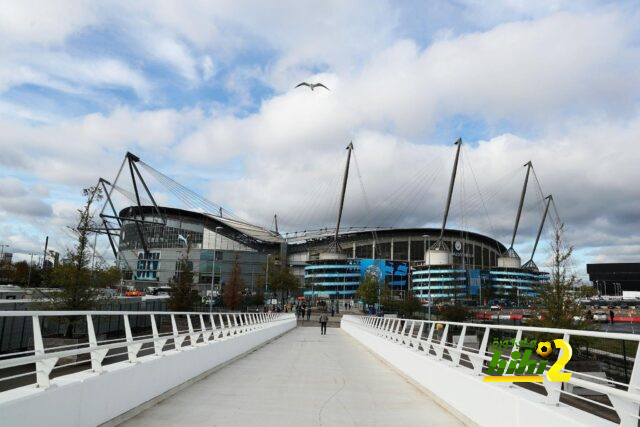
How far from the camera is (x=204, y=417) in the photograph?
8180 millimetres

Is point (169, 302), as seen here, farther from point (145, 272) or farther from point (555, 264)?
point (145, 272)

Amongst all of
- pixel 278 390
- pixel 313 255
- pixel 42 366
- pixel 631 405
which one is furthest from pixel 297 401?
pixel 313 255

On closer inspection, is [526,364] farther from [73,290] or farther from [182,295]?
[182,295]

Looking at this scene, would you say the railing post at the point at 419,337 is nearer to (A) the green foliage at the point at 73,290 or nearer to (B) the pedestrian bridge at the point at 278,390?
(B) the pedestrian bridge at the point at 278,390

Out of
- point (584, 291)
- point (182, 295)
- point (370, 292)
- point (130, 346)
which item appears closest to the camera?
point (130, 346)

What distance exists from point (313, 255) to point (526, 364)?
170412 millimetres

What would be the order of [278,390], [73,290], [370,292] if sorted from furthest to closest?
[370,292]
[73,290]
[278,390]

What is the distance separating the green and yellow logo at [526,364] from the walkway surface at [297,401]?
1.59 metres

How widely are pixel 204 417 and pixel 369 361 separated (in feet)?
39.7

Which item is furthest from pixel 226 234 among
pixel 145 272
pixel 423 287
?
pixel 423 287

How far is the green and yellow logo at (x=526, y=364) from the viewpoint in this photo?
561 cm

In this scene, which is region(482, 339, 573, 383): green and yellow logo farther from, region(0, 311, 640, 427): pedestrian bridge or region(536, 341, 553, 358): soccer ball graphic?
region(0, 311, 640, 427): pedestrian bridge

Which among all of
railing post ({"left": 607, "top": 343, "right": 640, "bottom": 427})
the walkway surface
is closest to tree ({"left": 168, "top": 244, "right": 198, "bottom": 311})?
the walkway surface

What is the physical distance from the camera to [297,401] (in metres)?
9.87
